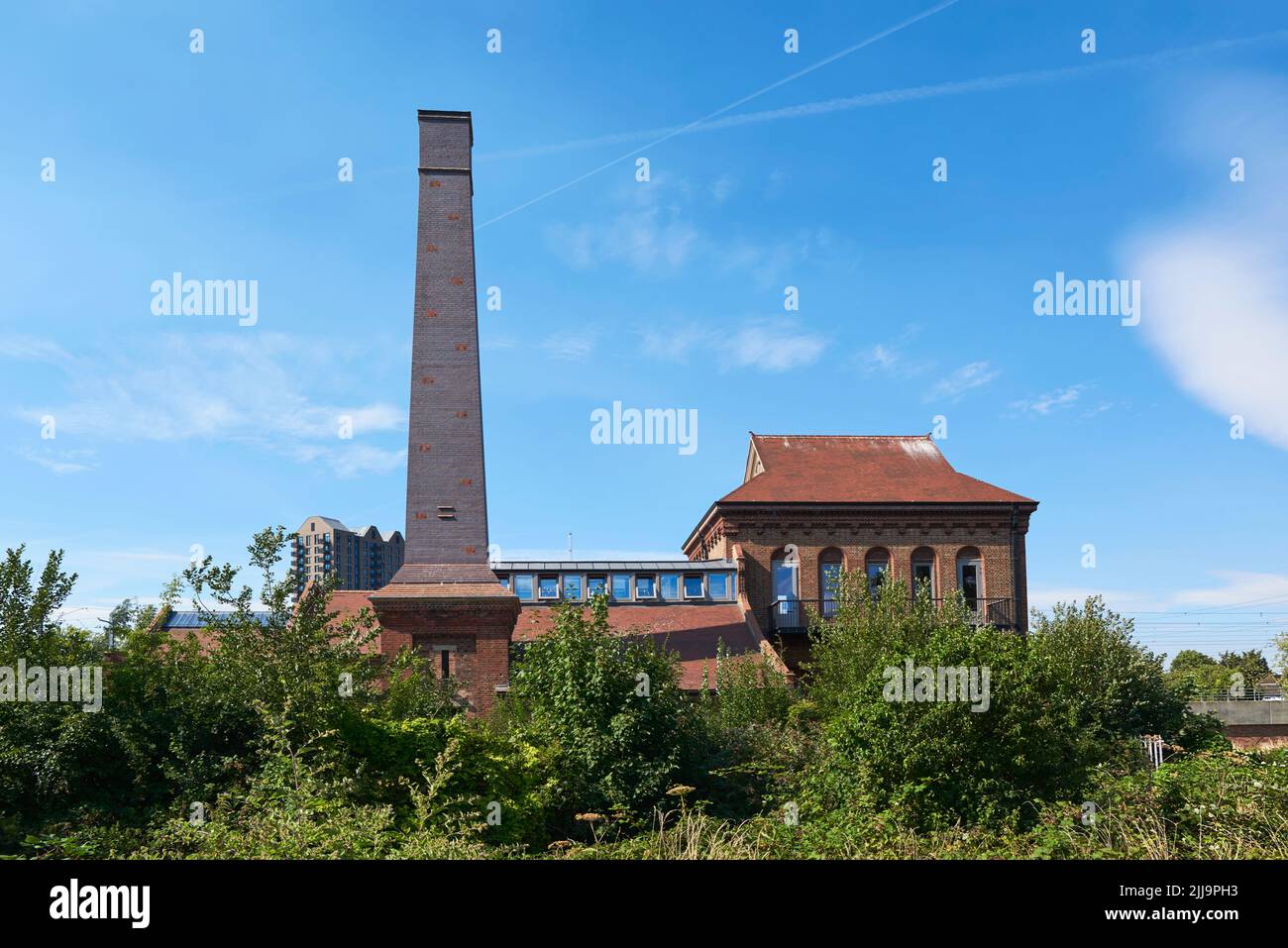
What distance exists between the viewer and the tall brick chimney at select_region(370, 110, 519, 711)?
90.7 feet

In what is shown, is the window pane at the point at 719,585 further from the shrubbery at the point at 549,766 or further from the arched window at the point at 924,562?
the shrubbery at the point at 549,766

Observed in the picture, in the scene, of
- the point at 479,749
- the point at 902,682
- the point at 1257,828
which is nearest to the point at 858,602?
the point at 902,682

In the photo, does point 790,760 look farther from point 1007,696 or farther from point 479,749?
point 479,749

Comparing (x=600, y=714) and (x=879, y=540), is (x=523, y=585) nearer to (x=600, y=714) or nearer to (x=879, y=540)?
(x=879, y=540)

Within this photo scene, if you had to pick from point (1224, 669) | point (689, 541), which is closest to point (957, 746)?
point (689, 541)

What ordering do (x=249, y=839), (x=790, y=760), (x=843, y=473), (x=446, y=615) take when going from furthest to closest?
(x=843, y=473) → (x=446, y=615) → (x=790, y=760) → (x=249, y=839)

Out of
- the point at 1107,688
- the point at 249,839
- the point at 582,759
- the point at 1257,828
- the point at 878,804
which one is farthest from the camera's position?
the point at 1107,688

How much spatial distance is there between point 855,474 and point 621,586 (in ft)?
32.7

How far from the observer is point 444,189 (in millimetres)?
29453

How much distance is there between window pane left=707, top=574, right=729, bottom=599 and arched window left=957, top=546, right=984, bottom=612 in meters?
8.41

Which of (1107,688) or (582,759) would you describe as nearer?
(582,759)

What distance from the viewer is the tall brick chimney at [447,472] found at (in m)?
27.6

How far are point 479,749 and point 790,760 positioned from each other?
5.87 metres

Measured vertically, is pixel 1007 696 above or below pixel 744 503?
below
